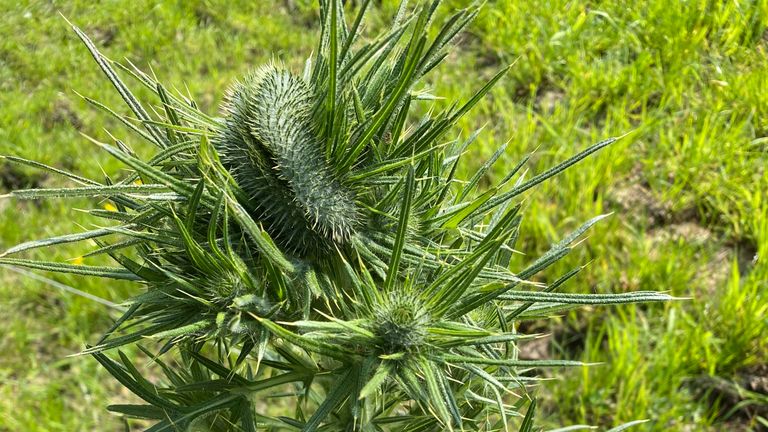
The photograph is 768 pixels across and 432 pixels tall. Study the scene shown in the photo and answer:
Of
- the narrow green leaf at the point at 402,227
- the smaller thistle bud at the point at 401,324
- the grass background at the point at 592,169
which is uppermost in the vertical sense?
the narrow green leaf at the point at 402,227

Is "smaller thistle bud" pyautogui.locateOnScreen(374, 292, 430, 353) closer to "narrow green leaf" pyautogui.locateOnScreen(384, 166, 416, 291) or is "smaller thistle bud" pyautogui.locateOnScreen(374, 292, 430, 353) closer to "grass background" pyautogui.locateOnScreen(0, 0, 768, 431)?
"narrow green leaf" pyautogui.locateOnScreen(384, 166, 416, 291)

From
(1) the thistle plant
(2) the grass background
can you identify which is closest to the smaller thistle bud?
(1) the thistle plant

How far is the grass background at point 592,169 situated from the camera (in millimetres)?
2191

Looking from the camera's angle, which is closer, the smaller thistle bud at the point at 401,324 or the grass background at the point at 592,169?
the smaller thistle bud at the point at 401,324

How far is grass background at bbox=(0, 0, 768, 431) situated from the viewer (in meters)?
2.19

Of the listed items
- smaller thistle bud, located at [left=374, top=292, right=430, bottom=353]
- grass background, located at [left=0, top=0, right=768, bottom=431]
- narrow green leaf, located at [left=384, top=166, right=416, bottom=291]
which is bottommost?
grass background, located at [left=0, top=0, right=768, bottom=431]

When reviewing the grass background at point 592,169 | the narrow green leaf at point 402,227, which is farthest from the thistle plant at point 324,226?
the grass background at point 592,169

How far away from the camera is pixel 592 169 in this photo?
2.60 meters

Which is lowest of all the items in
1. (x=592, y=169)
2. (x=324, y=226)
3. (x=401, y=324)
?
(x=592, y=169)

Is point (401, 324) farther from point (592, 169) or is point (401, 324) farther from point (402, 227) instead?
point (592, 169)

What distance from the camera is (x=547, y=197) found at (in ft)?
8.66

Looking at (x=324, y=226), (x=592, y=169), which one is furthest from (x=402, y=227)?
(x=592, y=169)

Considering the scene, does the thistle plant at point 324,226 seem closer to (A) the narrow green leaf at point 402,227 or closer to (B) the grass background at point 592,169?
(A) the narrow green leaf at point 402,227

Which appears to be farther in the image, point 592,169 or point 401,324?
point 592,169
